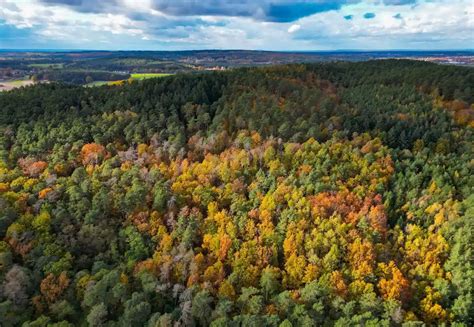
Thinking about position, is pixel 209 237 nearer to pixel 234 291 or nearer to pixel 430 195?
pixel 234 291

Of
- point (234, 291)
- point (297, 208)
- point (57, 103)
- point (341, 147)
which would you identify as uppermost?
point (57, 103)

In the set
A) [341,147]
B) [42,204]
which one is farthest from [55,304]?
[341,147]

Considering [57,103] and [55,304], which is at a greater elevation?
[57,103]

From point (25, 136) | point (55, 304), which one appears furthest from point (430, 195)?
point (25, 136)

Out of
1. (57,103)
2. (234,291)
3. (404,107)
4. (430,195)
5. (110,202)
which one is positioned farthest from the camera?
(404,107)

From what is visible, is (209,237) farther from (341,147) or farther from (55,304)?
(341,147)

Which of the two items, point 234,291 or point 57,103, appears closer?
point 234,291

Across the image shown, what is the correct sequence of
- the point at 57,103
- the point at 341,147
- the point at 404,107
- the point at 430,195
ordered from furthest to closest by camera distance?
the point at 404,107
the point at 57,103
the point at 341,147
the point at 430,195
